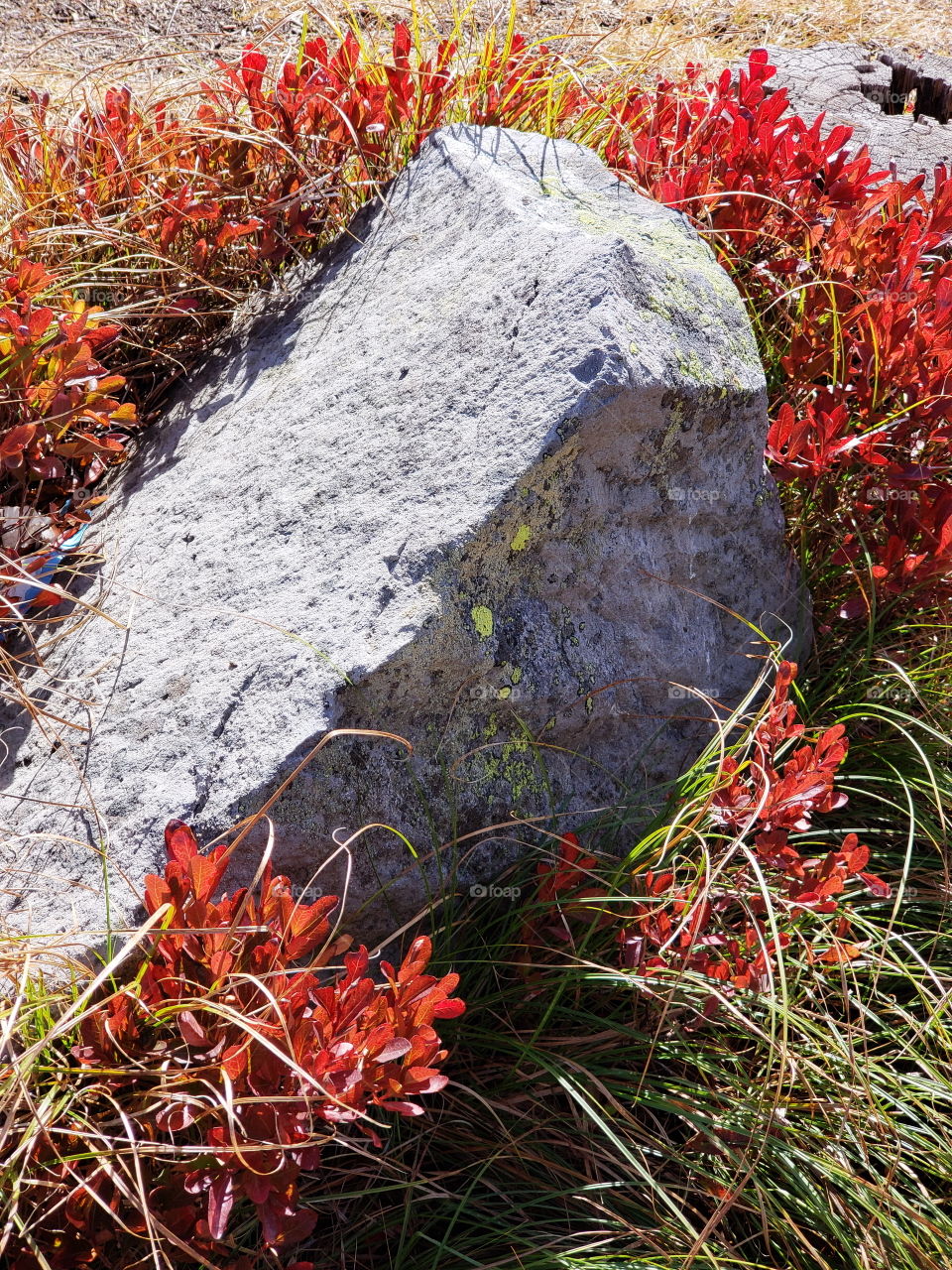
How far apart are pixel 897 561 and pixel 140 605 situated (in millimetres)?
1752

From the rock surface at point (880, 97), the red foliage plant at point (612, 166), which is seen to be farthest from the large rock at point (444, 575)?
the rock surface at point (880, 97)

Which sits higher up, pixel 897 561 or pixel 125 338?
pixel 125 338

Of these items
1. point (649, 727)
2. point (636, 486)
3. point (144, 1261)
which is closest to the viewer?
point (144, 1261)

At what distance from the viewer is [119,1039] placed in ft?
5.06

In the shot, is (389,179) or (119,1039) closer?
(119,1039)

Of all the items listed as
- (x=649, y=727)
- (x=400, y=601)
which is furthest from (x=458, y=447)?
(x=649, y=727)

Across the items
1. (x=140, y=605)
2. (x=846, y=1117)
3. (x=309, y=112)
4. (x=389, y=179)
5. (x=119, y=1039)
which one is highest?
(x=309, y=112)

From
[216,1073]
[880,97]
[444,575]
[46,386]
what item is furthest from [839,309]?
[216,1073]

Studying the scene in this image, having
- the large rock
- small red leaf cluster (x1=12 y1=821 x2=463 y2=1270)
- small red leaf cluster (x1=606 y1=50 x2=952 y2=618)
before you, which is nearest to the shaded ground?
small red leaf cluster (x1=606 y1=50 x2=952 y2=618)

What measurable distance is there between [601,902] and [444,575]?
2.34ft

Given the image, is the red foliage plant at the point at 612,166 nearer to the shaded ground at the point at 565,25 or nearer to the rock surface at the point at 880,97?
the rock surface at the point at 880,97

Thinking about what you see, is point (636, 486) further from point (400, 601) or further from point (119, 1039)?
point (119, 1039)

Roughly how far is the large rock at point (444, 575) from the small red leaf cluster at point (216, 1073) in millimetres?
192

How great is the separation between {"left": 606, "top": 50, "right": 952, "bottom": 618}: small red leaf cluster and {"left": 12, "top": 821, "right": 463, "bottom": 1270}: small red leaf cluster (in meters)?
1.51
